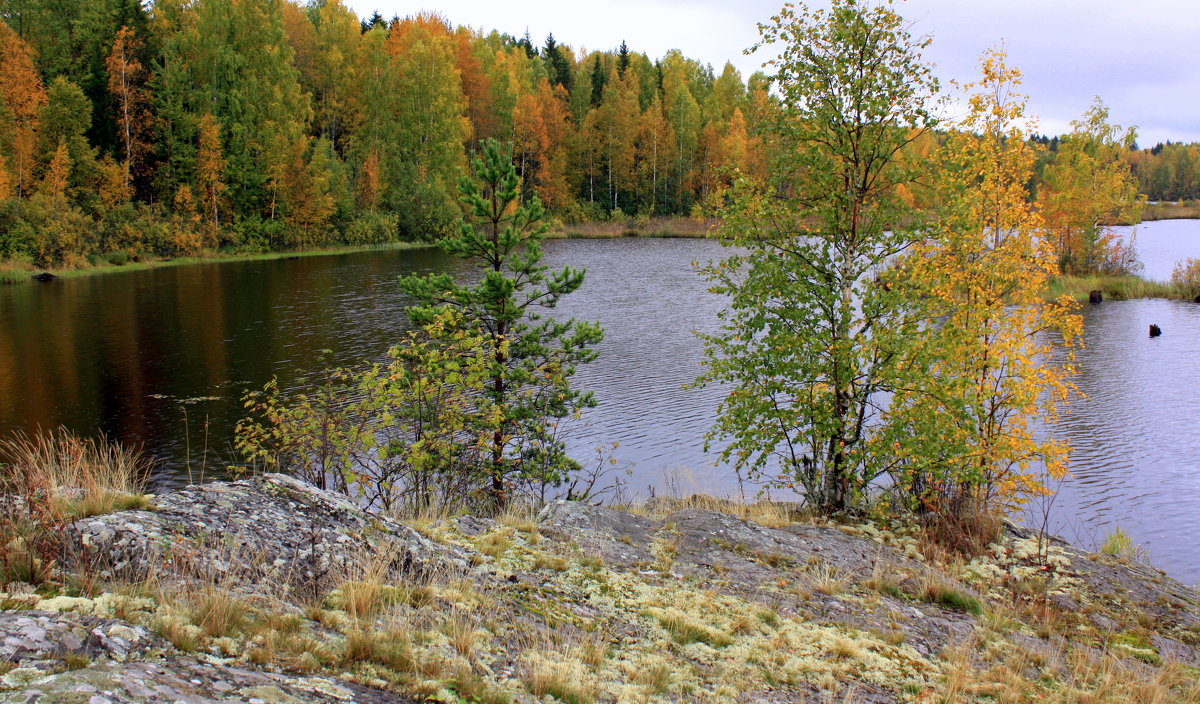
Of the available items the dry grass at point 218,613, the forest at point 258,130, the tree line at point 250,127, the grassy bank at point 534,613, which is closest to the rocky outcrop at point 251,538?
the grassy bank at point 534,613

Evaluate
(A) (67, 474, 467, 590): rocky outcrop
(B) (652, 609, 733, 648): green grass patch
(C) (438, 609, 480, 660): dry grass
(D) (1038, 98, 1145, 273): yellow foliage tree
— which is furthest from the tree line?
(C) (438, 609, 480, 660): dry grass

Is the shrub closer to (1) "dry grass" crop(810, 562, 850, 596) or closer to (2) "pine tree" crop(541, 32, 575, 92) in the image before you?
(2) "pine tree" crop(541, 32, 575, 92)

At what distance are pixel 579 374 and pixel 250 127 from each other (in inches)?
1978

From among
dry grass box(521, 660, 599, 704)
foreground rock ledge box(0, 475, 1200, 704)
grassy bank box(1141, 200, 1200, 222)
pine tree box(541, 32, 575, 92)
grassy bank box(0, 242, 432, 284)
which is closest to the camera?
foreground rock ledge box(0, 475, 1200, 704)

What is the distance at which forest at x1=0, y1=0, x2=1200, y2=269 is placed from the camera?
171 ft

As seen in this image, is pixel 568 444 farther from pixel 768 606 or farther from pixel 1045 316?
pixel 768 606

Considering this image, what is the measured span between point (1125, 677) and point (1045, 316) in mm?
8159

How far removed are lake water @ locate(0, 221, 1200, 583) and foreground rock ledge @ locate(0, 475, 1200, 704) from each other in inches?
263

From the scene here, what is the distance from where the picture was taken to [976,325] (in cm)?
1207

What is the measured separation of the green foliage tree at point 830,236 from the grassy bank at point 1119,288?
36.4m

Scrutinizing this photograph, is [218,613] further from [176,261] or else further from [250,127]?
[250,127]

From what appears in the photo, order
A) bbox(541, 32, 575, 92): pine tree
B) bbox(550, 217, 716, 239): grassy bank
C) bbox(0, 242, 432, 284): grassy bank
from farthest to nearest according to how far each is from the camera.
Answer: bbox(541, 32, 575, 92): pine tree, bbox(550, 217, 716, 239): grassy bank, bbox(0, 242, 432, 284): grassy bank

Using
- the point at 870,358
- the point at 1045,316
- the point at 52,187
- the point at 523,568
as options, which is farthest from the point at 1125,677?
the point at 52,187

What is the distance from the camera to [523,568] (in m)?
6.81
